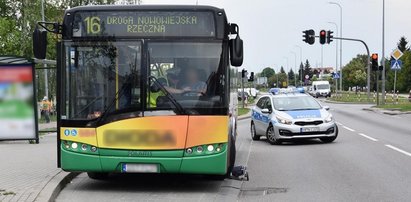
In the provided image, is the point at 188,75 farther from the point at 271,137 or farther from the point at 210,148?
the point at 271,137

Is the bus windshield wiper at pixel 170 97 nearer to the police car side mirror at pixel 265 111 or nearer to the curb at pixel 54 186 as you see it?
the curb at pixel 54 186

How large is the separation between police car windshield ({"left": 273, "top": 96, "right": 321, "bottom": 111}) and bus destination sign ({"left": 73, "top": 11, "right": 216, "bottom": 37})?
8.70 m

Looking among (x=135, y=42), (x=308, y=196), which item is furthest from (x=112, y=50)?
(x=308, y=196)

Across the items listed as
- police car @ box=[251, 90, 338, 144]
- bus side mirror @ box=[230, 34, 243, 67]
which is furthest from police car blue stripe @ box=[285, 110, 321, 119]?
bus side mirror @ box=[230, 34, 243, 67]

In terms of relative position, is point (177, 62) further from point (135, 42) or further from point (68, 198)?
point (68, 198)

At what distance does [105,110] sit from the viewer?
8484 mm

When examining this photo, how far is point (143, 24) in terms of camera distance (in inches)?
340

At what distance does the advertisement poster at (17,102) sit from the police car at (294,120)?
21.8ft

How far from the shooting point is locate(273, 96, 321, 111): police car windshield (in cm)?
1702

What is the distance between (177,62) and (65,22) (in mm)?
1826

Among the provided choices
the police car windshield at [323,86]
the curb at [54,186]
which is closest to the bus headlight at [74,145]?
the curb at [54,186]

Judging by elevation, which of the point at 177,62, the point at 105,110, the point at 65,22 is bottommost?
the point at 105,110

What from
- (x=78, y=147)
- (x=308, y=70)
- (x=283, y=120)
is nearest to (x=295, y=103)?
(x=283, y=120)

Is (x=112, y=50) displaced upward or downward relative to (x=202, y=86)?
upward
